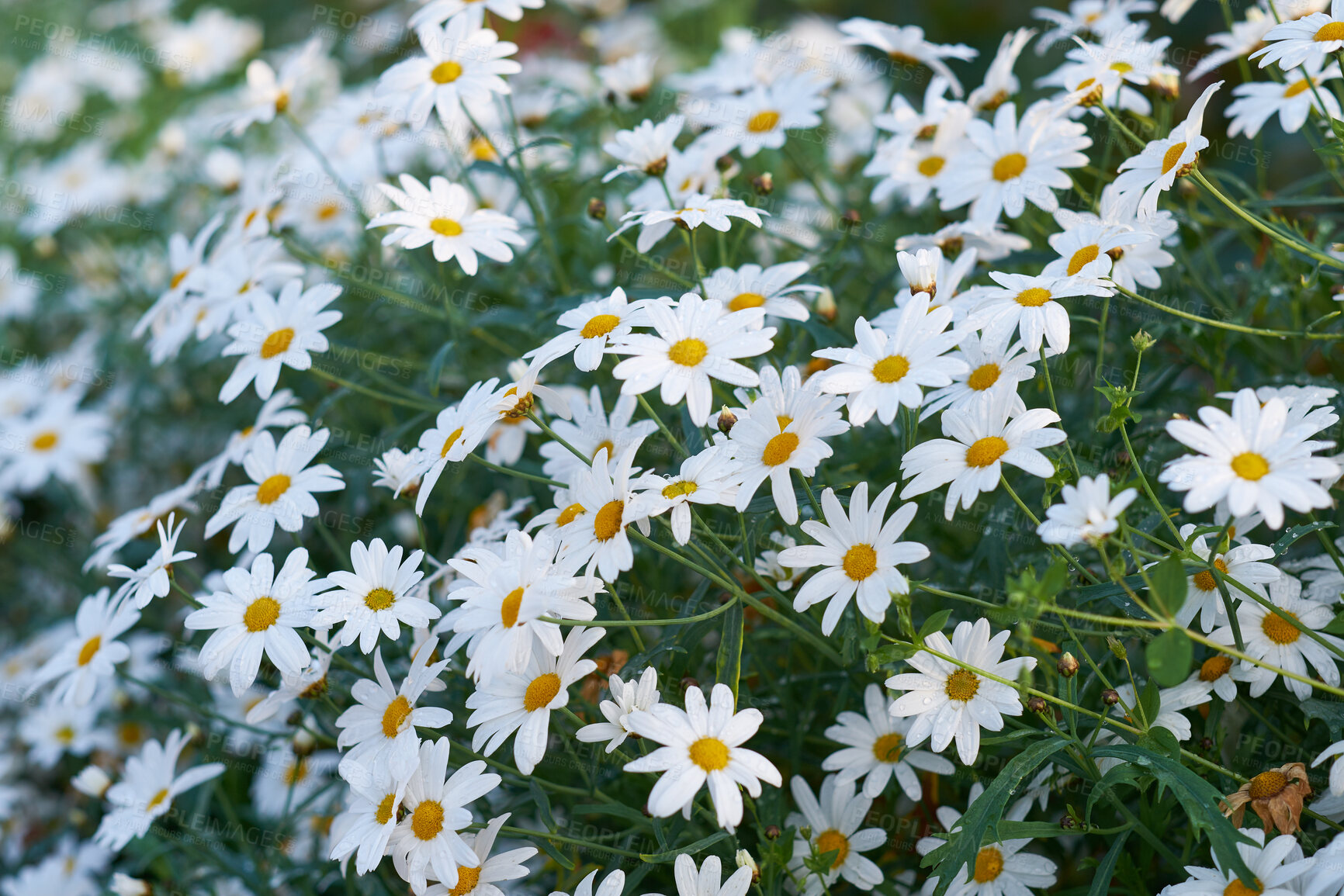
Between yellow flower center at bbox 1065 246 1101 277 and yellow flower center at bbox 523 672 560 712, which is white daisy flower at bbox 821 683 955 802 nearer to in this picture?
yellow flower center at bbox 523 672 560 712

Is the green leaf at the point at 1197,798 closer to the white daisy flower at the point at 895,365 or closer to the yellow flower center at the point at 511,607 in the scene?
the white daisy flower at the point at 895,365

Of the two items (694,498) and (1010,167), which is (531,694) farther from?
(1010,167)

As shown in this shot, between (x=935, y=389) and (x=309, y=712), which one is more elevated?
(x=935, y=389)

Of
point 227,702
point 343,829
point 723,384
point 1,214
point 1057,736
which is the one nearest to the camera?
point 1057,736

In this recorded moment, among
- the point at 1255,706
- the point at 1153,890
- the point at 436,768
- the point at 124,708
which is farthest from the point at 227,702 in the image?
the point at 1255,706

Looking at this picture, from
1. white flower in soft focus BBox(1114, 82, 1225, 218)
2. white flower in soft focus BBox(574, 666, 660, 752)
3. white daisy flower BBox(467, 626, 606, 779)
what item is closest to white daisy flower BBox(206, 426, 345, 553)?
white daisy flower BBox(467, 626, 606, 779)

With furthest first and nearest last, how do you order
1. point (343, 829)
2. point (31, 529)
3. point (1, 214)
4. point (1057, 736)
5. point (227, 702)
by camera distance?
point (1, 214) < point (31, 529) < point (227, 702) < point (343, 829) < point (1057, 736)

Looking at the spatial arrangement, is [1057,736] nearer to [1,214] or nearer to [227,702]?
[227,702]

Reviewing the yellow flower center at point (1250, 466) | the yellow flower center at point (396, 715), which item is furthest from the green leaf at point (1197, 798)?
the yellow flower center at point (396, 715)
